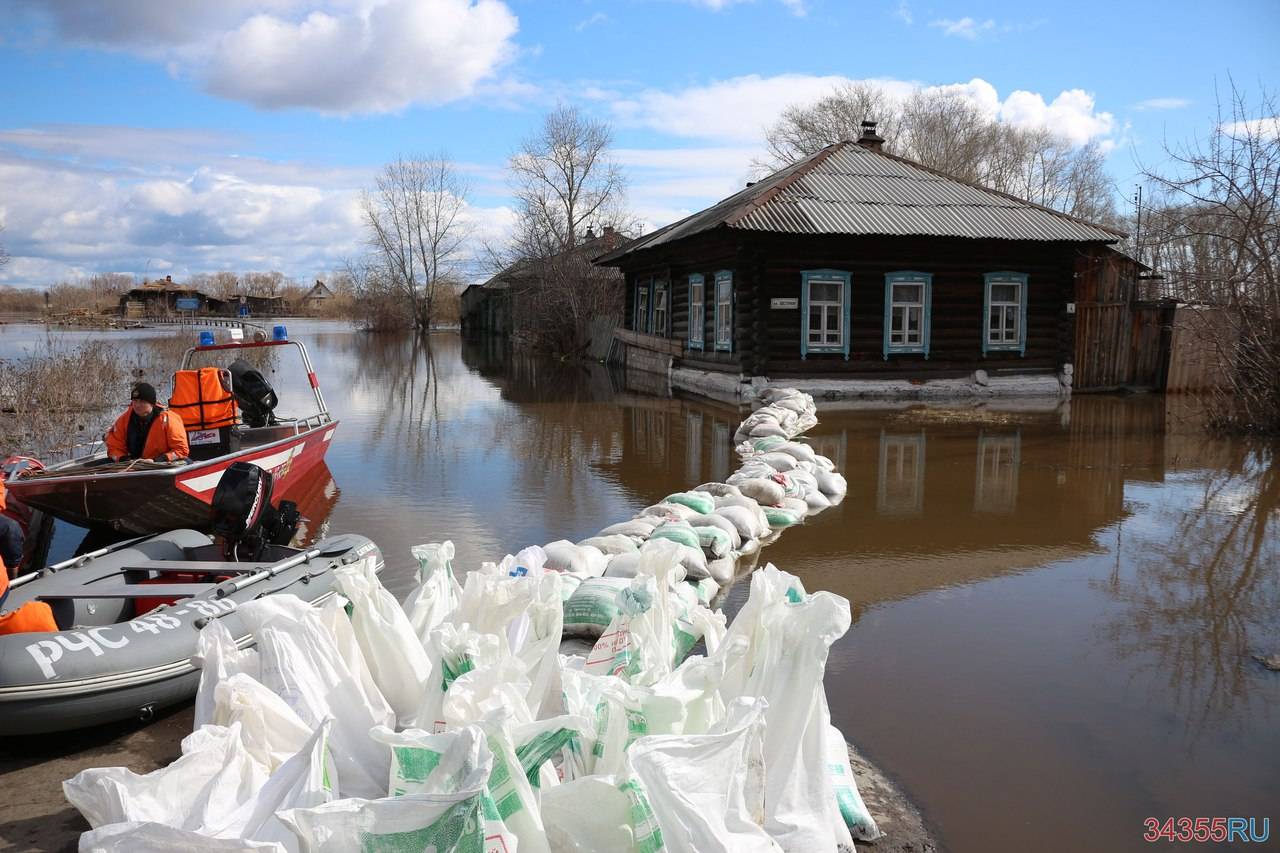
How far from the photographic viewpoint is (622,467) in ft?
36.4

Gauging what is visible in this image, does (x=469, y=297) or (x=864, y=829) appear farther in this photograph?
(x=469, y=297)

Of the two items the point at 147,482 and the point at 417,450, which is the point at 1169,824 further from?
the point at 417,450

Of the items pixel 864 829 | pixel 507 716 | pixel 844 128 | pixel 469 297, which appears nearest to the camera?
pixel 507 716

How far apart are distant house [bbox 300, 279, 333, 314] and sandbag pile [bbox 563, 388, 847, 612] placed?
363 ft

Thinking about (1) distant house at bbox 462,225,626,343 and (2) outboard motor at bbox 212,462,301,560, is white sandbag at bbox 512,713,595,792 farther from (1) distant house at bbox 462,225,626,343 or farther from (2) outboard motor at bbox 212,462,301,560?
(1) distant house at bbox 462,225,626,343

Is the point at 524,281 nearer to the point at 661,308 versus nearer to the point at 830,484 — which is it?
the point at 661,308

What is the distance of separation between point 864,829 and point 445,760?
1.65 meters

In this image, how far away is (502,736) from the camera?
2422mm

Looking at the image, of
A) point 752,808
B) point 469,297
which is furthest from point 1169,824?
point 469,297

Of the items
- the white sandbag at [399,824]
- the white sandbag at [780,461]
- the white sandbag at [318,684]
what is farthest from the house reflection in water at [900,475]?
the white sandbag at [399,824]

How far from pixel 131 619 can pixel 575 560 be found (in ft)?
7.94

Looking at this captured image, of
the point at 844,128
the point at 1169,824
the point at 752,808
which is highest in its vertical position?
the point at 844,128

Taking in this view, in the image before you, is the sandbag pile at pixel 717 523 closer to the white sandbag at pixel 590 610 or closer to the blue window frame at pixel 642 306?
→ the white sandbag at pixel 590 610

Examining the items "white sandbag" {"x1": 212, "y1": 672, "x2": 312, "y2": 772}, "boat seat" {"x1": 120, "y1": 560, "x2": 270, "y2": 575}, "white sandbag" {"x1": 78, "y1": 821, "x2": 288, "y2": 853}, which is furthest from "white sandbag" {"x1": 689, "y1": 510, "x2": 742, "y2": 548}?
"white sandbag" {"x1": 78, "y1": 821, "x2": 288, "y2": 853}
